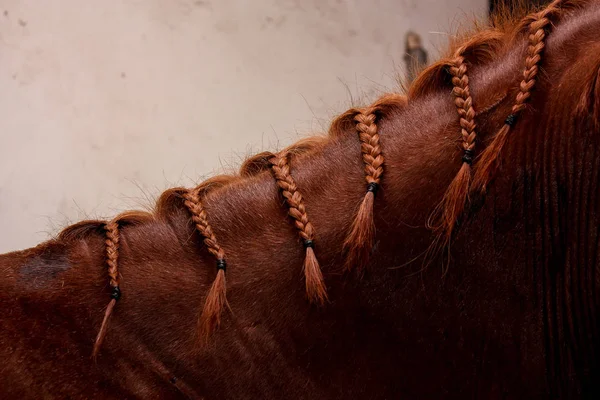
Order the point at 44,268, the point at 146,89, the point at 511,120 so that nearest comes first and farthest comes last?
the point at 511,120 → the point at 44,268 → the point at 146,89

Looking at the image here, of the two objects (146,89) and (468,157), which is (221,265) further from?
(146,89)

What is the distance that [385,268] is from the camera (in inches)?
24.0

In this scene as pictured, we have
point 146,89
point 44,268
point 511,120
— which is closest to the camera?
point 511,120

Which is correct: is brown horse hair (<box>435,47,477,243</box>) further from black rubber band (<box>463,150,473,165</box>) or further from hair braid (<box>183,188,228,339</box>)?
hair braid (<box>183,188,228,339</box>)

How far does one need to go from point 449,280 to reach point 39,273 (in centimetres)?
45

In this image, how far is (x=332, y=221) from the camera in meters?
0.62

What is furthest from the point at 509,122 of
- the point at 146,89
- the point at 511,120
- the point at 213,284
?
the point at 146,89

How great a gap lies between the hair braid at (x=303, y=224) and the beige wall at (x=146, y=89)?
0.58 meters

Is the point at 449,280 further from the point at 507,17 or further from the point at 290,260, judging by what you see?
the point at 507,17

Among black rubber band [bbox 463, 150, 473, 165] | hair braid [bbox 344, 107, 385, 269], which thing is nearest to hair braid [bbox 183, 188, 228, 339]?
hair braid [bbox 344, 107, 385, 269]

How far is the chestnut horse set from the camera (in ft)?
1.90

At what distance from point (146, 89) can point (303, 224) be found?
1024mm

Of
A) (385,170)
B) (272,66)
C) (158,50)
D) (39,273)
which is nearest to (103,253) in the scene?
(39,273)

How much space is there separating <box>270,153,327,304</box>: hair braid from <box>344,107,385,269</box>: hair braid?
0.03 m
